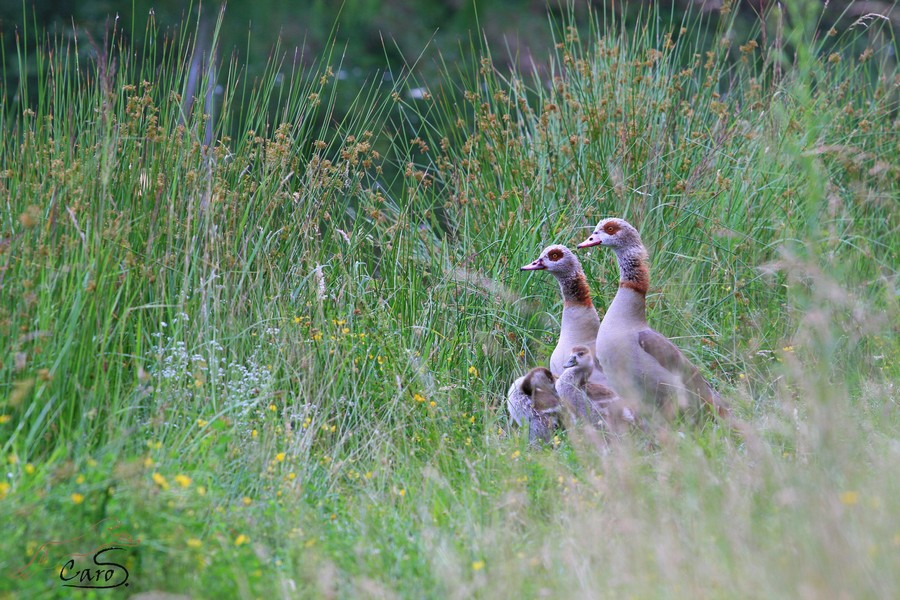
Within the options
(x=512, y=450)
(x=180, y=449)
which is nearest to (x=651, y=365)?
(x=512, y=450)

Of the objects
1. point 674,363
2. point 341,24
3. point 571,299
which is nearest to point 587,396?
point 674,363

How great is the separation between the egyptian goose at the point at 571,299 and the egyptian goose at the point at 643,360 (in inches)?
10.6

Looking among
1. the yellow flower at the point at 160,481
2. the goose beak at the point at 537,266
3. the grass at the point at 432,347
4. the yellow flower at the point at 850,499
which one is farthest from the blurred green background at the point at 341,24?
the yellow flower at the point at 850,499

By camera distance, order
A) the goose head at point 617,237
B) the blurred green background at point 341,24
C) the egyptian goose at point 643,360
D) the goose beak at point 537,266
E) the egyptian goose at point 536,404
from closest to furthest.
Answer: the egyptian goose at point 643,360 < the egyptian goose at point 536,404 < the goose head at point 617,237 < the goose beak at point 537,266 < the blurred green background at point 341,24

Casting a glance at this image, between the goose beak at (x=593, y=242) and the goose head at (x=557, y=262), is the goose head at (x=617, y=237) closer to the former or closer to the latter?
the goose beak at (x=593, y=242)

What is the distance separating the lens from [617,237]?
5.48 metres

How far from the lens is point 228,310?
16.1ft

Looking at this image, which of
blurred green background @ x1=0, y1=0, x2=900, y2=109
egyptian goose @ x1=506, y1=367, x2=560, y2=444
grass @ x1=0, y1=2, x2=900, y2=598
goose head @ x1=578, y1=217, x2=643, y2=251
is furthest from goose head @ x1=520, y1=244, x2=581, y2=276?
blurred green background @ x1=0, y1=0, x2=900, y2=109

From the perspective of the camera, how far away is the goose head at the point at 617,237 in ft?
17.9

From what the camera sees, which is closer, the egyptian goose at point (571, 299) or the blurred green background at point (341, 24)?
the egyptian goose at point (571, 299)

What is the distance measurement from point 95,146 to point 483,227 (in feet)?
7.64

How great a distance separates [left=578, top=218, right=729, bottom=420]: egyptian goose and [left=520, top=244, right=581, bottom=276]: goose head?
34 cm

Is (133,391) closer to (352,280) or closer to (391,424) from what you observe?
(391,424)

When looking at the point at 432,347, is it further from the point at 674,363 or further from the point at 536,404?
the point at 674,363
